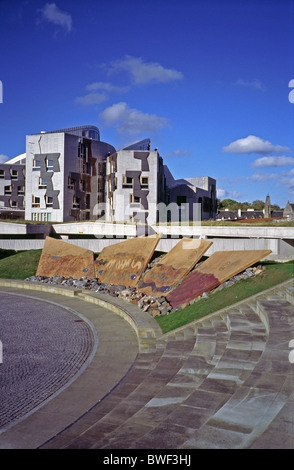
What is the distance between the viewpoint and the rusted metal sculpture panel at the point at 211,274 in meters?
16.5

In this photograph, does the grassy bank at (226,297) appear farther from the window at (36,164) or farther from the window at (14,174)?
the window at (14,174)

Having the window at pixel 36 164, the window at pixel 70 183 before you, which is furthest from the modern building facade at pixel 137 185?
the window at pixel 36 164

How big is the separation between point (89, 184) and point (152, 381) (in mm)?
57303

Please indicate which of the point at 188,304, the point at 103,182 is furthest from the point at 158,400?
the point at 103,182

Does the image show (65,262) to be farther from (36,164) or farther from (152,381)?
(36,164)

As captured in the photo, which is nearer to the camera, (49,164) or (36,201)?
(49,164)

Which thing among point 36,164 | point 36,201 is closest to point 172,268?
point 36,201

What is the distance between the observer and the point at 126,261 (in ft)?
74.5

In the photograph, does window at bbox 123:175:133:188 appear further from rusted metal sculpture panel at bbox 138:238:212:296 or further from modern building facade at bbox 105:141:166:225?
rusted metal sculpture panel at bbox 138:238:212:296

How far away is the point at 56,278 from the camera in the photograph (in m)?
23.5

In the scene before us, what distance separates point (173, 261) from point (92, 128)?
74.3 meters

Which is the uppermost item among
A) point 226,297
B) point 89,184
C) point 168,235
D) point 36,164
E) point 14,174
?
point 14,174

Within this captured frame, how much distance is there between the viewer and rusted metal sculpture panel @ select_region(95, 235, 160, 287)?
21375mm
